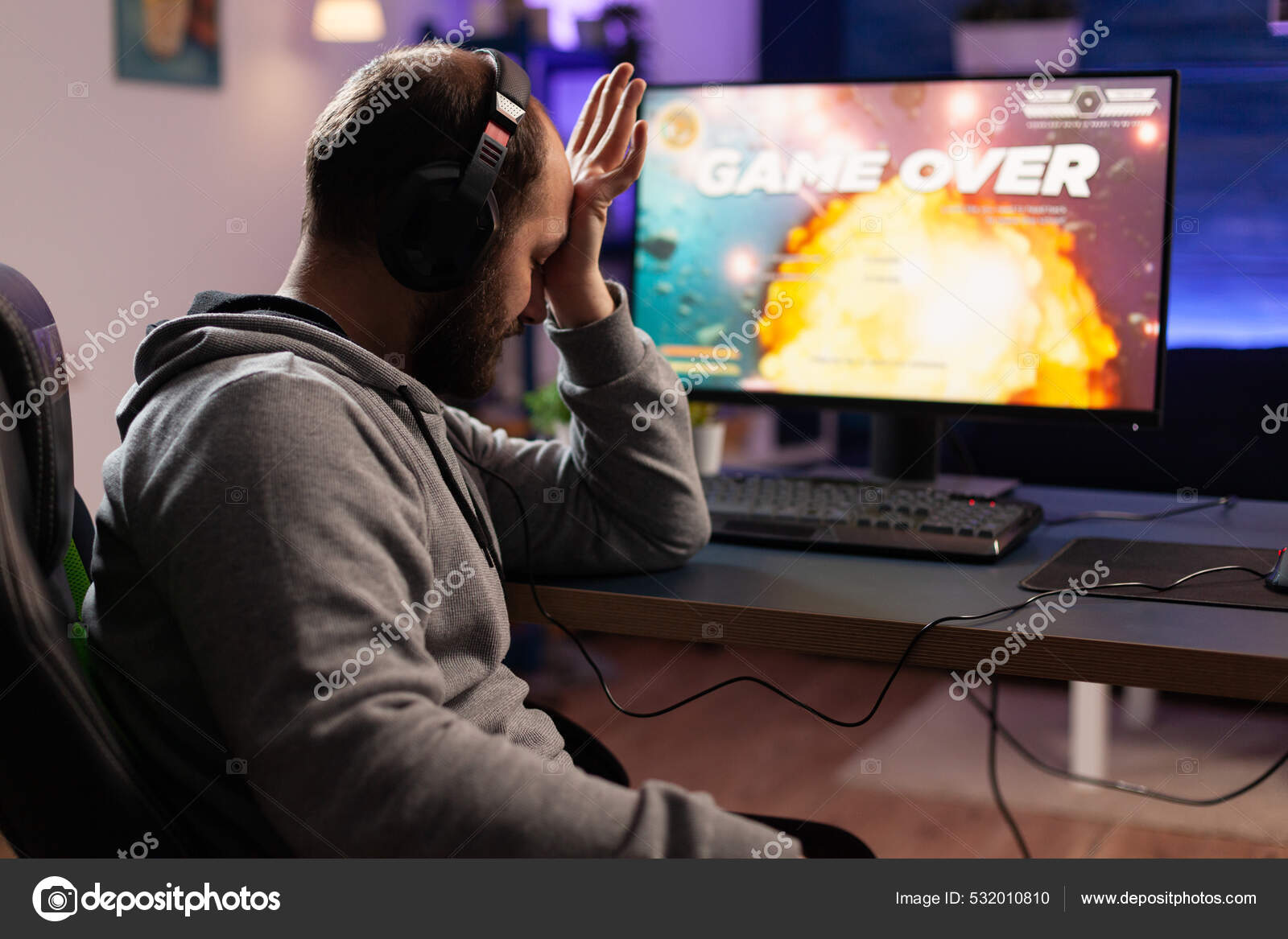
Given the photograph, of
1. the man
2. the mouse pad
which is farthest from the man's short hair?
the mouse pad

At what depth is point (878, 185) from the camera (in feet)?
4.38

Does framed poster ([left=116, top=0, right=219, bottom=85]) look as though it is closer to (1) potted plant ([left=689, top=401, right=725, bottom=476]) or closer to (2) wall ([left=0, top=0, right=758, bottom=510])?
(2) wall ([left=0, top=0, right=758, bottom=510])

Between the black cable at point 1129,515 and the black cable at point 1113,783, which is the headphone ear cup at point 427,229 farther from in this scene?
the black cable at point 1113,783

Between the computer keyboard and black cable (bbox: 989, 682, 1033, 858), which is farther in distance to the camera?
black cable (bbox: 989, 682, 1033, 858)

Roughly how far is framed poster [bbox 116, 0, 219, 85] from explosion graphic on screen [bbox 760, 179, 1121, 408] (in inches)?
64.3

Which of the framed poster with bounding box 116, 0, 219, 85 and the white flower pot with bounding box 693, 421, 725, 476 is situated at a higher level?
the framed poster with bounding box 116, 0, 219, 85

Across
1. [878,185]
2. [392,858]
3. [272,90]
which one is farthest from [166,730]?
[272,90]

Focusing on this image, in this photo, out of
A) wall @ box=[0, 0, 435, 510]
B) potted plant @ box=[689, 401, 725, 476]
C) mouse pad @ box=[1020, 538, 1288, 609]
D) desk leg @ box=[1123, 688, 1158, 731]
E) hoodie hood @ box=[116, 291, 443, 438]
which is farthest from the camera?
desk leg @ box=[1123, 688, 1158, 731]

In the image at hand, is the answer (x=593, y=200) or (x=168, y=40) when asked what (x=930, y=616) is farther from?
(x=168, y=40)

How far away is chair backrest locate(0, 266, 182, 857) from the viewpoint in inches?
26.8

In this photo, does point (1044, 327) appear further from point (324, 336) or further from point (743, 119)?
point (324, 336)

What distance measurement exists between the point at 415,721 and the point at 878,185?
0.95 m

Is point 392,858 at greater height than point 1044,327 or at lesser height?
lesser

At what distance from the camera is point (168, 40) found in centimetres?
235
